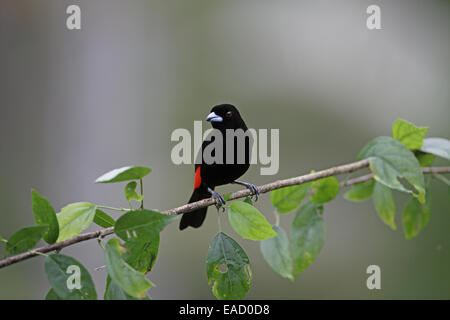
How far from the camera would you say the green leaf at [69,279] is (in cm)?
93

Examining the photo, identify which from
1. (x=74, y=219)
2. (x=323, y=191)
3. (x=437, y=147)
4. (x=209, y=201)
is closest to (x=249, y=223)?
(x=209, y=201)

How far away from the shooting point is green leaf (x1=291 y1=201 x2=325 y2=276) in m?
1.55

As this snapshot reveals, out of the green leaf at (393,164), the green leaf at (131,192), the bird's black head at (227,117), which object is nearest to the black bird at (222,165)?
the bird's black head at (227,117)

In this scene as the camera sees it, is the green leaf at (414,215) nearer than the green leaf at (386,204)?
No

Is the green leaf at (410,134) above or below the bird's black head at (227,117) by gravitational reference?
below

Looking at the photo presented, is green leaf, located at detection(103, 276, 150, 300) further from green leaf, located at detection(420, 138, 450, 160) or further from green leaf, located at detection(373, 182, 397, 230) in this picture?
green leaf, located at detection(420, 138, 450, 160)

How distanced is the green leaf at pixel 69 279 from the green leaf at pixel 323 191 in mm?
893

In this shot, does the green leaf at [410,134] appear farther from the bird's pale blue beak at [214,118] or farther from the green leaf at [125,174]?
the green leaf at [125,174]

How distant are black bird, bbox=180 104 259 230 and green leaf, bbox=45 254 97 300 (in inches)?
32.7

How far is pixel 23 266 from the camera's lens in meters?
4.38

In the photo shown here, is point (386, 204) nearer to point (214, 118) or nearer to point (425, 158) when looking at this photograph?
point (425, 158)

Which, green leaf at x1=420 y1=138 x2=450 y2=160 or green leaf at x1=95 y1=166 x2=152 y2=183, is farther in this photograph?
green leaf at x1=420 y1=138 x2=450 y2=160

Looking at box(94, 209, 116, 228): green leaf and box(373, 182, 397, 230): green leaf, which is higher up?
box(94, 209, 116, 228): green leaf

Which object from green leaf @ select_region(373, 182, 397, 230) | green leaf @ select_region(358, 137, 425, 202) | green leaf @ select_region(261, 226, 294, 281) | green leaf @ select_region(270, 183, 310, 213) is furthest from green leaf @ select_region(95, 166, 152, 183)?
green leaf @ select_region(373, 182, 397, 230)
